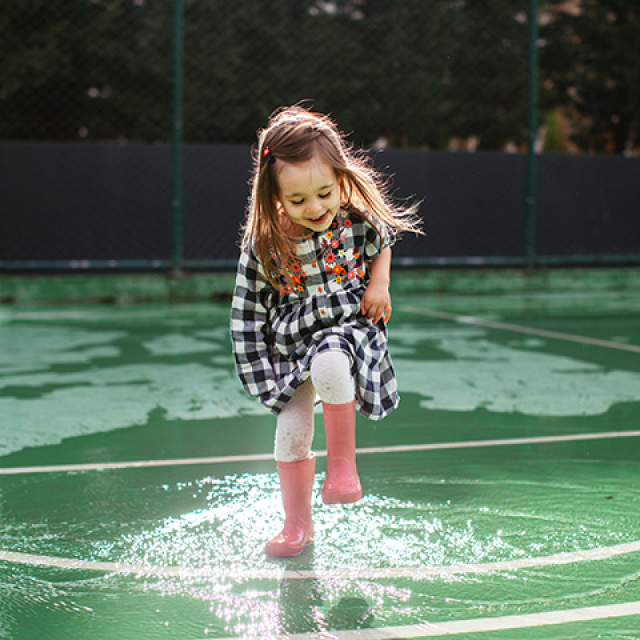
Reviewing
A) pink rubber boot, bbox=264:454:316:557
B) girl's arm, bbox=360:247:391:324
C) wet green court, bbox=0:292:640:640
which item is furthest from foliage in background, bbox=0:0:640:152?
pink rubber boot, bbox=264:454:316:557

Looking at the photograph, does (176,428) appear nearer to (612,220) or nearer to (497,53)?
(612,220)

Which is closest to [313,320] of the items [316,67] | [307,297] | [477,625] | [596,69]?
[307,297]

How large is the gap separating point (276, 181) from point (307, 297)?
291mm

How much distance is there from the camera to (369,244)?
2.48 metres

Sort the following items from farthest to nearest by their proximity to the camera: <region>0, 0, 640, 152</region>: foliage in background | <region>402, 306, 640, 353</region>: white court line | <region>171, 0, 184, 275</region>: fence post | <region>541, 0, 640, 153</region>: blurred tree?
<region>541, 0, 640, 153</region>: blurred tree → <region>0, 0, 640, 152</region>: foliage in background → <region>171, 0, 184, 275</region>: fence post → <region>402, 306, 640, 353</region>: white court line

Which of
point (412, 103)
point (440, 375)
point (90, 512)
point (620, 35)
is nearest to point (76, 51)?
point (412, 103)

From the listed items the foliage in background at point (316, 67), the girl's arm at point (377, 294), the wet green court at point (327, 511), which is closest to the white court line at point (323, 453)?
the wet green court at point (327, 511)

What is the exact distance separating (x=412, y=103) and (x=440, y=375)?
1991 centimetres

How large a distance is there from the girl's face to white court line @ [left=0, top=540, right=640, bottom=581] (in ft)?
2.66

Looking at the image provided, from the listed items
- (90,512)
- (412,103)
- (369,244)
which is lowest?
(90,512)

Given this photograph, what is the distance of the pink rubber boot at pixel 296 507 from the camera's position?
2.31 metres

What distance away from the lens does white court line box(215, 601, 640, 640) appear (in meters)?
1.82

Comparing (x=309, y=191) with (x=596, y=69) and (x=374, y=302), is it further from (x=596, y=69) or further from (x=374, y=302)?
(x=596, y=69)

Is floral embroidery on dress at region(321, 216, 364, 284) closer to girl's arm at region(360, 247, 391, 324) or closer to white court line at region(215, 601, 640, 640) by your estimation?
girl's arm at region(360, 247, 391, 324)
